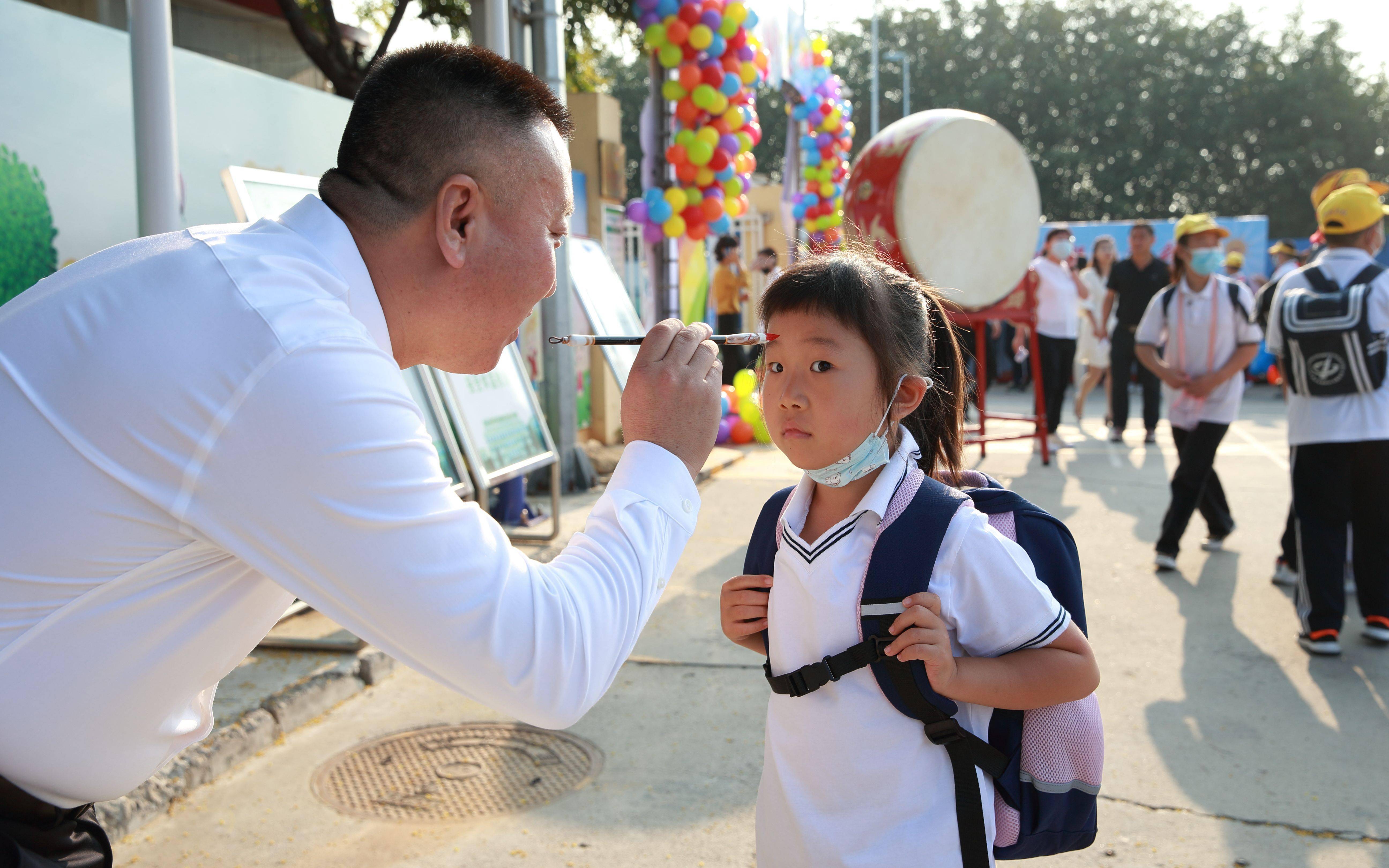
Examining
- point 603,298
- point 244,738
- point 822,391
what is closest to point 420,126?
point 822,391

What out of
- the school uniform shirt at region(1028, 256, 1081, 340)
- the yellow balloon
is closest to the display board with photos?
the yellow balloon

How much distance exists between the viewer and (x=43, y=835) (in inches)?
48.7

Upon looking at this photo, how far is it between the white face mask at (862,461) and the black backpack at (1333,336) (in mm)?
3151

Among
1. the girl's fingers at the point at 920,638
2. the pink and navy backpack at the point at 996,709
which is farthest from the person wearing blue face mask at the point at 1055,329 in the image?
the girl's fingers at the point at 920,638

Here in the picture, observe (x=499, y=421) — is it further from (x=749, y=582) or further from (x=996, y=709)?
(x=996, y=709)

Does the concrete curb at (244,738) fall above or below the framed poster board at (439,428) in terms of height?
below

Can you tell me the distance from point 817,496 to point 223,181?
317cm

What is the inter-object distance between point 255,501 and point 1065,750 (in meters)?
1.16

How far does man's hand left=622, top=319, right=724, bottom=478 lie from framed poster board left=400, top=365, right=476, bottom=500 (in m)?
3.17

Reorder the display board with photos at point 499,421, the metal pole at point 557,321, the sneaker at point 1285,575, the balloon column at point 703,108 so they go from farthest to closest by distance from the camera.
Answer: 1. the balloon column at point 703,108
2. the metal pole at point 557,321
3. the sneaker at point 1285,575
4. the display board with photos at point 499,421

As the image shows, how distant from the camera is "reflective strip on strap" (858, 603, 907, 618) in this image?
1475 mm

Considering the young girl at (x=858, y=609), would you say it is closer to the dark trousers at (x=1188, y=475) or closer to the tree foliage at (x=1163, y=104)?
the dark trousers at (x=1188, y=475)

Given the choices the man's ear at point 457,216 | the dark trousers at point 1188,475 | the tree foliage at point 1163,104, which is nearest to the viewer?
the man's ear at point 457,216

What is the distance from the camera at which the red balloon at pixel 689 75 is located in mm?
7977
